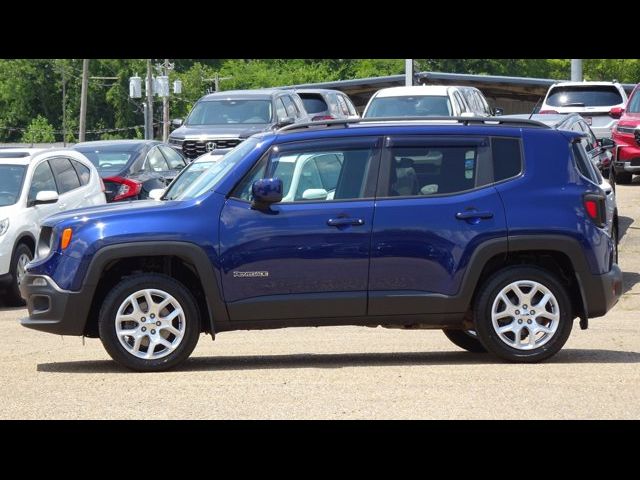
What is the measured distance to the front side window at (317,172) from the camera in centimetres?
983

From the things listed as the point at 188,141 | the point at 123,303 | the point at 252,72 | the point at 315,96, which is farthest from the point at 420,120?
the point at 252,72

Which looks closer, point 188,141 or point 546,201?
point 546,201

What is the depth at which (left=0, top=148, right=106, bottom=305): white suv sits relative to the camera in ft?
53.0

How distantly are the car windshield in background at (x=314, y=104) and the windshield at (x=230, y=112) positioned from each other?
15.5ft

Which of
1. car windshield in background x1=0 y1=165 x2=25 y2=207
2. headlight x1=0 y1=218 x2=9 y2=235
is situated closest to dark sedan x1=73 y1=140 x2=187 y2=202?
car windshield in background x1=0 y1=165 x2=25 y2=207

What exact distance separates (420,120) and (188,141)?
16.8 meters

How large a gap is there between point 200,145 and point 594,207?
17.0 metres

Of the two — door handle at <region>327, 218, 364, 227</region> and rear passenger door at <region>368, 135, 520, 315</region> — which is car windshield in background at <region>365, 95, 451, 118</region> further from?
A: door handle at <region>327, 218, 364, 227</region>

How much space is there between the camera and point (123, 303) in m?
9.60

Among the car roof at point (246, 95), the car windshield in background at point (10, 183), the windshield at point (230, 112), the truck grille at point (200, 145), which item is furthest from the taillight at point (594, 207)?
the car roof at point (246, 95)

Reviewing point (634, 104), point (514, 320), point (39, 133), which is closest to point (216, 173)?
point (514, 320)

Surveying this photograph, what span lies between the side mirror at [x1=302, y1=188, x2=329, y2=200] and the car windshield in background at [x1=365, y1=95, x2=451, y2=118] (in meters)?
16.0

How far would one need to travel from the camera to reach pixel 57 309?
973cm
